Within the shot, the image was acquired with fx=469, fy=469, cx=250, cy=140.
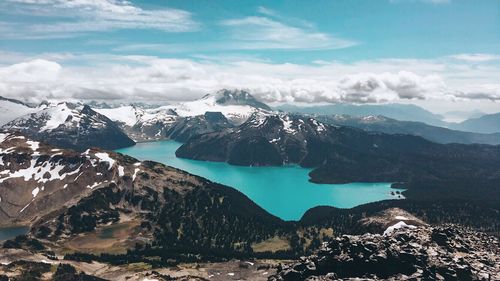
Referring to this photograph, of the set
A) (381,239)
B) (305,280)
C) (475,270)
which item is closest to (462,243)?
(475,270)

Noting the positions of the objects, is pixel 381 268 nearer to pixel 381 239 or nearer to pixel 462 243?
pixel 381 239

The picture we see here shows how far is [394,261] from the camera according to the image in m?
131

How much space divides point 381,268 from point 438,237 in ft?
99.1

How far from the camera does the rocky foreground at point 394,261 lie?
418ft

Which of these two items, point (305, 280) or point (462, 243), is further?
point (462, 243)

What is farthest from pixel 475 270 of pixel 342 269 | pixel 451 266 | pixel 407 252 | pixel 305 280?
pixel 305 280

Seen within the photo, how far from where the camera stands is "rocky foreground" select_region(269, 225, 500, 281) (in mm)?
127438

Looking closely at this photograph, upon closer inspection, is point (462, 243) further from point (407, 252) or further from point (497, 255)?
point (407, 252)

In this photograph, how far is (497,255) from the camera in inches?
5664

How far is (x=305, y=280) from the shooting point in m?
133

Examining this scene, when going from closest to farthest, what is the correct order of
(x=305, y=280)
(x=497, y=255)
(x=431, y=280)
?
1. (x=431, y=280)
2. (x=305, y=280)
3. (x=497, y=255)

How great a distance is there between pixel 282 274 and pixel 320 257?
12.7 metres

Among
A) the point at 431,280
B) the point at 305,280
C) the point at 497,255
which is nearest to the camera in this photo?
the point at 431,280

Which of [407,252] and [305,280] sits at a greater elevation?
[407,252]
